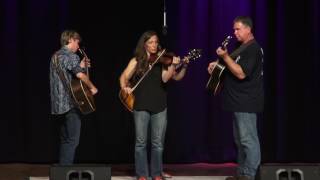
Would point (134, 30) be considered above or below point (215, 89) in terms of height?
above

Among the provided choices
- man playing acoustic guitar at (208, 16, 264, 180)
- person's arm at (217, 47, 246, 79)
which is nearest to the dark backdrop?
man playing acoustic guitar at (208, 16, 264, 180)

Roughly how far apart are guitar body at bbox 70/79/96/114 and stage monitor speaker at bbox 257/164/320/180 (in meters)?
1.85

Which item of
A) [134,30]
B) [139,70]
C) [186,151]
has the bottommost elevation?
[186,151]

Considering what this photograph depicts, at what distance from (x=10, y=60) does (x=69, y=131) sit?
171cm

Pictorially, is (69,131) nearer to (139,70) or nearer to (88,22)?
(139,70)

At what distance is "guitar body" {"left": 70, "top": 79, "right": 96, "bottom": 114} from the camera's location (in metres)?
5.80

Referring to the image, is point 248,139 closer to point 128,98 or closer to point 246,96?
point 246,96

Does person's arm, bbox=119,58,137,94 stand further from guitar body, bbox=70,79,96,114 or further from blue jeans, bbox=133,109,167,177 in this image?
guitar body, bbox=70,79,96,114

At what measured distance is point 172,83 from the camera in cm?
744

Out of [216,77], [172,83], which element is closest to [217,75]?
[216,77]

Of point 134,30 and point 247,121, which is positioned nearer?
point 247,121

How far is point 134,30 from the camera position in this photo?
727 cm

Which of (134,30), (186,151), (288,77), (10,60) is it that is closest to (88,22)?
(134,30)

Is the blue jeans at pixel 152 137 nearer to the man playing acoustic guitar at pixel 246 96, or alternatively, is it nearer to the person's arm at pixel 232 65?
the man playing acoustic guitar at pixel 246 96
